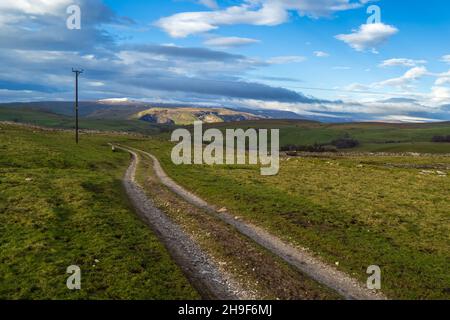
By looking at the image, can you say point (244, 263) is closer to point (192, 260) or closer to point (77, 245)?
point (192, 260)

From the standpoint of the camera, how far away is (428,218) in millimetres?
31391

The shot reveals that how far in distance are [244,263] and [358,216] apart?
14.6 metres

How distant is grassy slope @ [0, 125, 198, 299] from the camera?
16234 mm

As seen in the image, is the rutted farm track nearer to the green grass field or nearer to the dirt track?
the dirt track

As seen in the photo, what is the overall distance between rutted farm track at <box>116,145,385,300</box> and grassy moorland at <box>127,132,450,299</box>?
128 cm

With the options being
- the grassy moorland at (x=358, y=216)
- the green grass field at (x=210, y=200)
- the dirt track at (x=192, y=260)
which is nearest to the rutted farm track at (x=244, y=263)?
the dirt track at (x=192, y=260)

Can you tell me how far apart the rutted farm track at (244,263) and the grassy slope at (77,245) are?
50.8 inches

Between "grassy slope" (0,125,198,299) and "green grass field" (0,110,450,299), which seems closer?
"grassy slope" (0,125,198,299)

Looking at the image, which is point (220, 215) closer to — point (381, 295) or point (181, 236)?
point (181, 236)

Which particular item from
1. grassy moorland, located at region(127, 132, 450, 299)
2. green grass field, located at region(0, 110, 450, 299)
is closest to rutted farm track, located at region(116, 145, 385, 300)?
green grass field, located at region(0, 110, 450, 299)

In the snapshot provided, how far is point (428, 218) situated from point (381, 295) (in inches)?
669

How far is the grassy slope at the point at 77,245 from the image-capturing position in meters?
16.2
